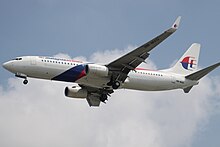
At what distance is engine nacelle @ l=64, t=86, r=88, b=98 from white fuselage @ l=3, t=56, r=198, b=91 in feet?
12.6

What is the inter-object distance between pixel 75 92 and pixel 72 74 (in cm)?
676

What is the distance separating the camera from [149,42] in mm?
49719

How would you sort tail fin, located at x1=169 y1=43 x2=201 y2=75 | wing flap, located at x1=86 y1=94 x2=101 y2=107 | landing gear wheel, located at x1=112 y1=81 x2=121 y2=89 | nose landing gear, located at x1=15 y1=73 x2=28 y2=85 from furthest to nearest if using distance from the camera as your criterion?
tail fin, located at x1=169 y1=43 x2=201 y2=75
wing flap, located at x1=86 y1=94 x2=101 y2=107
landing gear wheel, located at x1=112 y1=81 x2=121 y2=89
nose landing gear, located at x1=15 y1=73 x2=28 y2=85

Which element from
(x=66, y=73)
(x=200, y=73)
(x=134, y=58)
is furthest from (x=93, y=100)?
(x=200, y=73)

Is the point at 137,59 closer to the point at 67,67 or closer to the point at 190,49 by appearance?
the point at 67,67

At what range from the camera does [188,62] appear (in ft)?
209

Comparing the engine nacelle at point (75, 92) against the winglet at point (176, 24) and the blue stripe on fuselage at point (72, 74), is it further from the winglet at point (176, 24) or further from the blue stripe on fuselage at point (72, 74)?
the winglet at point (176, 24)

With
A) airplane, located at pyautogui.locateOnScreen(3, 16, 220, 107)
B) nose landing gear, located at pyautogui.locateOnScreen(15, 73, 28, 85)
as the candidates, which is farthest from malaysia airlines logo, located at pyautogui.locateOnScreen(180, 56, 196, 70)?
nose landing gear, located at pyautogui.locateOnScreen(15, 73, 28, 85)

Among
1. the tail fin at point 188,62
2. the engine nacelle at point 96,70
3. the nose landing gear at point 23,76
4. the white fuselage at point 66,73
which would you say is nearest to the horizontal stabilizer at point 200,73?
the tail fin at point 188,62

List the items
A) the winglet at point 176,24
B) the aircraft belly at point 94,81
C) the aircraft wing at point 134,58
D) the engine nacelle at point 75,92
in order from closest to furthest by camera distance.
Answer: the winglet at point 176,24 → the aircraft wing at point 134,58 → the aircraft belly at point 94,81 → the engine nacelle at point 75,92

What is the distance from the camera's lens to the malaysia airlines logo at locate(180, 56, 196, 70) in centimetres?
6285

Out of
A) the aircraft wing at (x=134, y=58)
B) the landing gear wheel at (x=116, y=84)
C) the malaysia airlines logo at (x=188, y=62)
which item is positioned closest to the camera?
the aircraft wing at (x=134, y=58)

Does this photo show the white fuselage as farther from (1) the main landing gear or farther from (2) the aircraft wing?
(2) the aircraft wing

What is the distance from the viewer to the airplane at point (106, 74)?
174ft
